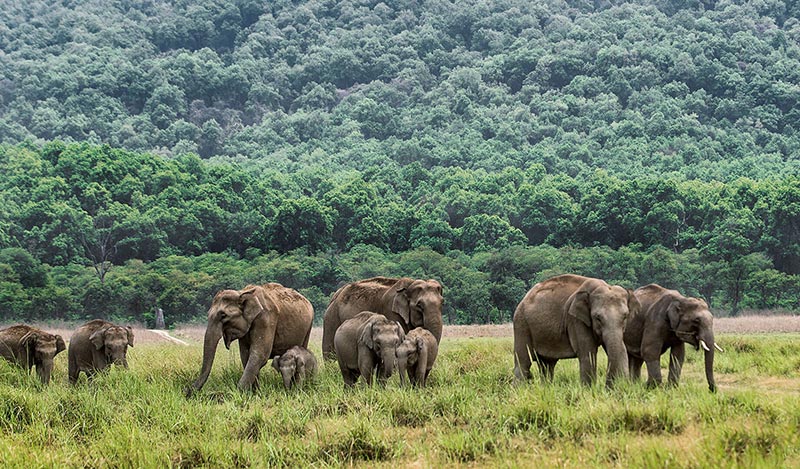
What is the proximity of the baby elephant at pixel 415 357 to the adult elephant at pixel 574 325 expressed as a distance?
4.30ft

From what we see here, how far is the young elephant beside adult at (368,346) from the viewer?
12070 mm

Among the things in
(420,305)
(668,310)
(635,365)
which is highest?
(668,310)

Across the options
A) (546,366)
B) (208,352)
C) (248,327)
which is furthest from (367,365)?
(546,366)

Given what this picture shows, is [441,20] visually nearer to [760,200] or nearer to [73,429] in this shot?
[760,200]

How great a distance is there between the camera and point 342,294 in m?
15.4

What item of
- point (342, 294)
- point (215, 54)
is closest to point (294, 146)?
point (215, 54)

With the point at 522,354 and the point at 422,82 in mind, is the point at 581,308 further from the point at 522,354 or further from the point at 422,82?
the point at 422,82

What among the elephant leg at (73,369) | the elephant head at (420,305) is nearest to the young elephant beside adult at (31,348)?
the elephant leg at (73,369)

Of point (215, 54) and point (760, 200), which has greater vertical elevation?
point (215, 54)

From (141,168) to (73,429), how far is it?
69.7 m

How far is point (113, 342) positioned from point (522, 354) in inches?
230

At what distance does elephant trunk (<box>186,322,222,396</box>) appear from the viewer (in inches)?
491

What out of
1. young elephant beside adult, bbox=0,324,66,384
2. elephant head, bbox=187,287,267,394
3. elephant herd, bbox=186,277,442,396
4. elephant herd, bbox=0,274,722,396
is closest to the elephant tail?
elephant herd, bbox=0,274,722,396

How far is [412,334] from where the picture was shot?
12.5 m
